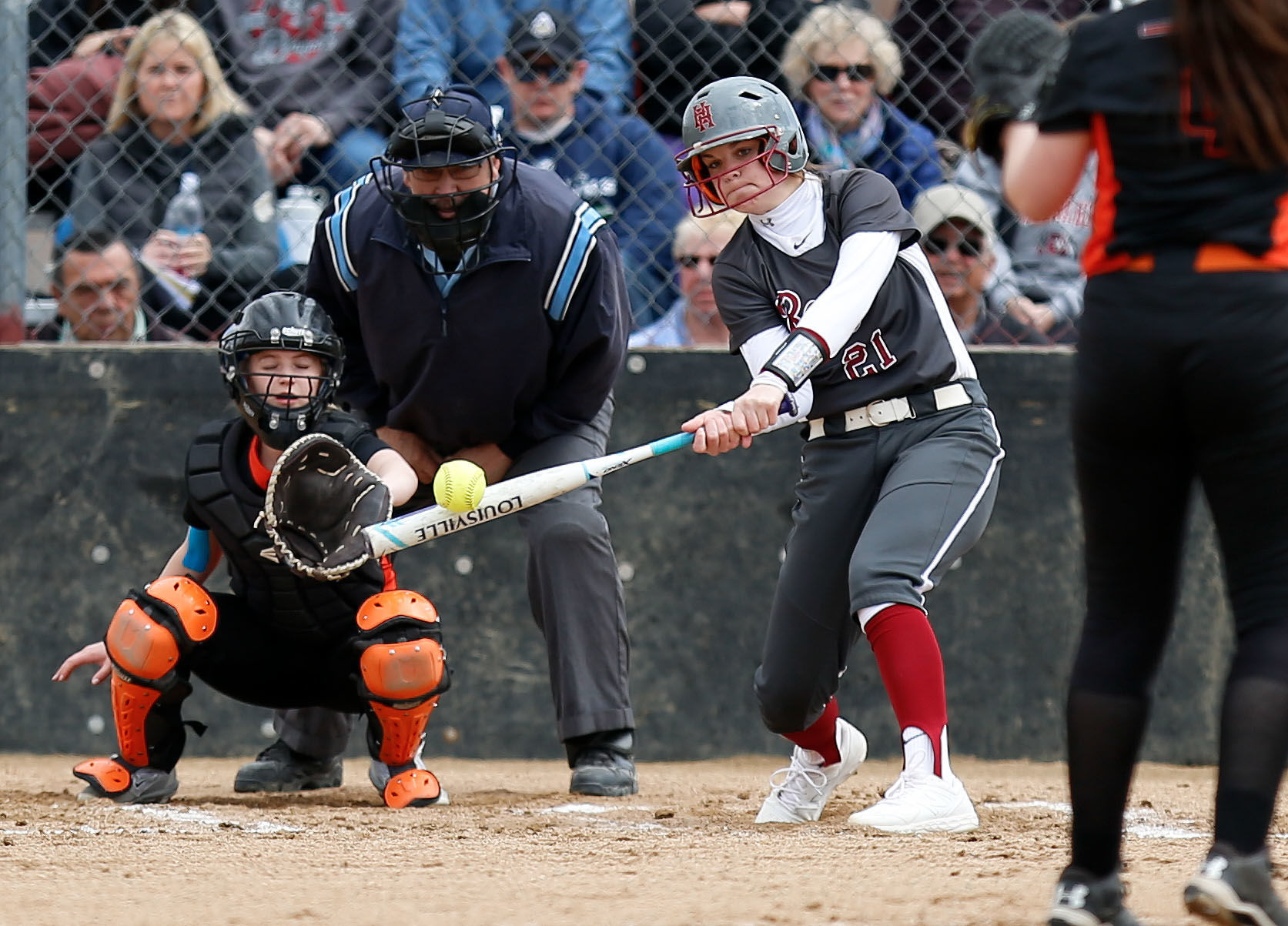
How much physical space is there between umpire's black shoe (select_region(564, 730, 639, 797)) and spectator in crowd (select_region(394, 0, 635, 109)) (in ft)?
8.38

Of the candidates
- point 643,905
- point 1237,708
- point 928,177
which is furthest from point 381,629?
point 928,177

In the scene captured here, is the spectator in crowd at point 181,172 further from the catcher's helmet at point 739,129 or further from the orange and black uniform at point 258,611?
the catcher's helmet at point 739,129

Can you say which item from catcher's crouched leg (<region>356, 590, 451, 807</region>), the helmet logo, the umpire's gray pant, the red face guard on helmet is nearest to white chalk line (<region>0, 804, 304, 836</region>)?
catcher's crouched leg (<region>356, 590, 451, 807</region>)

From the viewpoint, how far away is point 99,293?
593cm

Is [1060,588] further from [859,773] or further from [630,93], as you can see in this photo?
[630,93]

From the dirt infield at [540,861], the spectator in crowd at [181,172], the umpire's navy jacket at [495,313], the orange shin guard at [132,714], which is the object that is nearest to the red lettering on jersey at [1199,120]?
the dirt infield at [540,861]

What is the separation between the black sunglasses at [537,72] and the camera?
242 inches

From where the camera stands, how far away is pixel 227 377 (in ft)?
14.6

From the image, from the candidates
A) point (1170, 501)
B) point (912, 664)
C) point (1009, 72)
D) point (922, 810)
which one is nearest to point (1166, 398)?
point (1170, 501)

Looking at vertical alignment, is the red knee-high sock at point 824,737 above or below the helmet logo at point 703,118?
below

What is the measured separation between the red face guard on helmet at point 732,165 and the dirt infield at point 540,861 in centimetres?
152

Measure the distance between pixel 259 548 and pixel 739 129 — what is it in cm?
170

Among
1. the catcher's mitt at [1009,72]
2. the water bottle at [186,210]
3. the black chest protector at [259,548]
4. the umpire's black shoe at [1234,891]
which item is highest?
the water bottle at [186,210]

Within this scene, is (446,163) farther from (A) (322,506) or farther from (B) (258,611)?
(B) (258,611)
